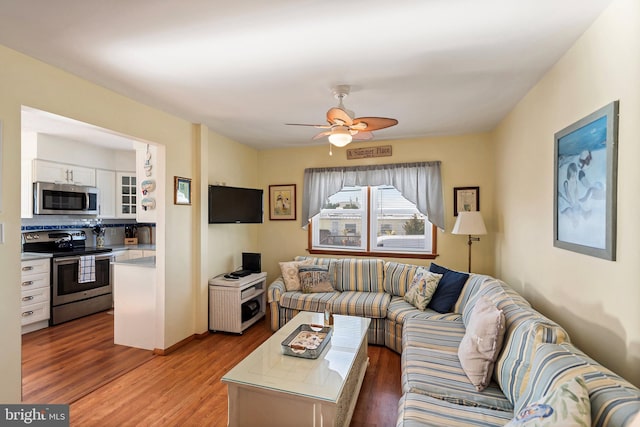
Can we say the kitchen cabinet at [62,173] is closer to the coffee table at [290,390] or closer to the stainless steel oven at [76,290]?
the stainless steel oven at [76,290]

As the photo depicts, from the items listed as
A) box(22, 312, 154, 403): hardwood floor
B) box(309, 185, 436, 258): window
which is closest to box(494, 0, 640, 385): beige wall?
box(309, 185, 436, 258): window

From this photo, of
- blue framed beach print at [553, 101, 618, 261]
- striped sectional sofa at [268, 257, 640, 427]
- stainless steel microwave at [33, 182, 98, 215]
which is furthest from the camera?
stainless steel microwave at [33, 182, 98, 215]

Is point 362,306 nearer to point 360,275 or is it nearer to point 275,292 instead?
point 360,275

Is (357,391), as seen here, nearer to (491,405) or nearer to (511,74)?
(491,405)

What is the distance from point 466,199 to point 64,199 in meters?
5.35

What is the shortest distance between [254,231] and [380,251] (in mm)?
1960

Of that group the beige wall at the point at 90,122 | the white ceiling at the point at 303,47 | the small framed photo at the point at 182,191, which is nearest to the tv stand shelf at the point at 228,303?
the beige wall at the point at 90,122

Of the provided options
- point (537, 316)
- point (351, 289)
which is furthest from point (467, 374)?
point (351, 289)

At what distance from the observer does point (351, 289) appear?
12.2ft

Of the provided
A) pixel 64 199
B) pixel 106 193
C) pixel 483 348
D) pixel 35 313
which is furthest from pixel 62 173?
pixel 483 348

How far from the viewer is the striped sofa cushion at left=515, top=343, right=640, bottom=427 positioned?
3.16 ft

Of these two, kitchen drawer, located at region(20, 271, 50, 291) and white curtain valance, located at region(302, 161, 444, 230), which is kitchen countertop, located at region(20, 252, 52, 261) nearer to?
kitchen drawer, located at region(20, 271, 50, 291)

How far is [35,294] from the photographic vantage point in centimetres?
352

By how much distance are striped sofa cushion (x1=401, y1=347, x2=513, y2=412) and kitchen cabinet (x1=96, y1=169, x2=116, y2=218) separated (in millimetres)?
4803
